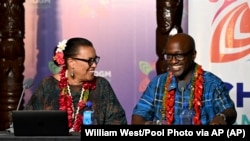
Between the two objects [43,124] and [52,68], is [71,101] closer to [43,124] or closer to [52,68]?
[43,124]

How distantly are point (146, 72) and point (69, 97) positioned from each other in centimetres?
208

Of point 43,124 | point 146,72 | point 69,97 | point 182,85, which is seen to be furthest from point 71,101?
point 146,72

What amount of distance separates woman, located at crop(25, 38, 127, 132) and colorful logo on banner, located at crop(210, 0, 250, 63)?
1.64 meters

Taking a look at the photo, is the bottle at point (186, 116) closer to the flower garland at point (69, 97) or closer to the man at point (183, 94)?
the man at point (183, 94)

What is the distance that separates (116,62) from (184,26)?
2.31 feet

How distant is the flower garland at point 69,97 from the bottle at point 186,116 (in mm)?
640

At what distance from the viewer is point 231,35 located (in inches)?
218

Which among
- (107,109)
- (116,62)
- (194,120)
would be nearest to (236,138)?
(194,120)

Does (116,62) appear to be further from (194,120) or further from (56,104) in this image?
(194,120)

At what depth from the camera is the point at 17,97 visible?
570cm

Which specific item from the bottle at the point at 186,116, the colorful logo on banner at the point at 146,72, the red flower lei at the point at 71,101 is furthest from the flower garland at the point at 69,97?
the colorful logo on banner at the point at 146,72

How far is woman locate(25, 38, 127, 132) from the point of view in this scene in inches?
158

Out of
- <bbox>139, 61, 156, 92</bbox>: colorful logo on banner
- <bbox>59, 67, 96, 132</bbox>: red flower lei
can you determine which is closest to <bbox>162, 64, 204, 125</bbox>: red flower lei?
<bbox>59, 67, 96, 132</bbox>: red flower lei

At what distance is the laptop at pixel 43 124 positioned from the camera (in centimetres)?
316
